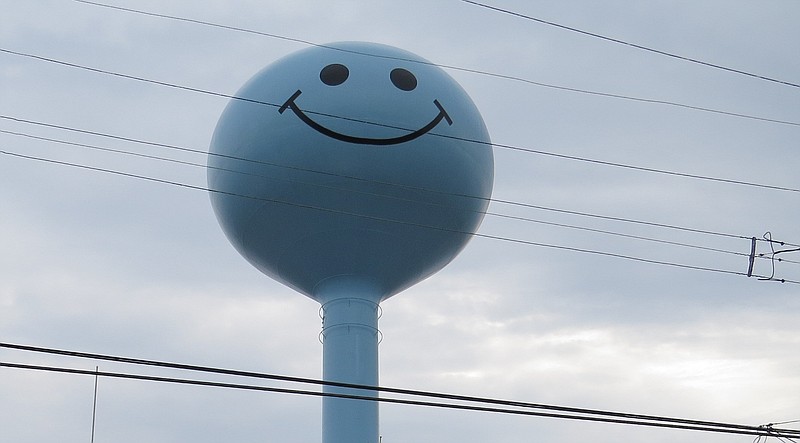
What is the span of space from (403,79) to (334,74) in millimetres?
1018

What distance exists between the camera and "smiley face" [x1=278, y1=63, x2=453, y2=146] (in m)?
16.9

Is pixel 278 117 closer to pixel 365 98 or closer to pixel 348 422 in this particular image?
pixel 365 98

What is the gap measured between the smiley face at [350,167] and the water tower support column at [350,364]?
28 centimetres

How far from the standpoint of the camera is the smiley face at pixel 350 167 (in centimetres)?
1700

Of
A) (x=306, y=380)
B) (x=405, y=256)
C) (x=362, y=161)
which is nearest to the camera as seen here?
(x=306, y=380)

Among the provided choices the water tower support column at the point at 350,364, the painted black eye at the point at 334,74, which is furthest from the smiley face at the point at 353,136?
the water tower support column at the point at 350,364

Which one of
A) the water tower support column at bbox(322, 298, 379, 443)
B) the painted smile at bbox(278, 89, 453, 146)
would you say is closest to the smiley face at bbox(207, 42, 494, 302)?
the painted smile at bbox(278, 89, 453, 146)

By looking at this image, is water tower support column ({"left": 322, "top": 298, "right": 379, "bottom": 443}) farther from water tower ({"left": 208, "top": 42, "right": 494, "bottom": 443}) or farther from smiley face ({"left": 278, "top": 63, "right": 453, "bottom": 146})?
smiley face ({"left": 278, "top": 63, "right": 453, "bottom": 146})

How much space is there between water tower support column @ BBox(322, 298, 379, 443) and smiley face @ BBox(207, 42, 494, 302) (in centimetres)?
28

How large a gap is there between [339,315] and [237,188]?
2476mm

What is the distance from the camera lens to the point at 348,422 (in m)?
17.6

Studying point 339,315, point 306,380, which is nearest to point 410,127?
point 339,315

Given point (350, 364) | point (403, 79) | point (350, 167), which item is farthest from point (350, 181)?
point (350, 364)

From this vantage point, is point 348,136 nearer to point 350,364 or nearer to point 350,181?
point 350,181
